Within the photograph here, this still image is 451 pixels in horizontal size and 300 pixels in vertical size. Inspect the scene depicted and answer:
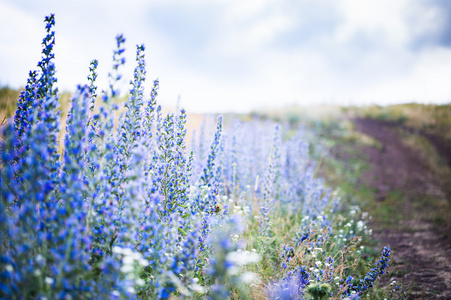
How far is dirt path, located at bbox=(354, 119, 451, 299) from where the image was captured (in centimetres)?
427

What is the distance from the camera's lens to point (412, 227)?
637 cm

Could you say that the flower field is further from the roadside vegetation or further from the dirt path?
the dirt path

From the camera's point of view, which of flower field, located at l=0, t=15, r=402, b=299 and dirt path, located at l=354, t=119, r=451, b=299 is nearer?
flower field, located at l=0, t=15, r=402, b=299

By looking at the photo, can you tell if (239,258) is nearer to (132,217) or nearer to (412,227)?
(132,217)

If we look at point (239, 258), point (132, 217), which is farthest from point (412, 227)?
point (132, 217)

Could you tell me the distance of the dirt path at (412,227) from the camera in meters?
4.27

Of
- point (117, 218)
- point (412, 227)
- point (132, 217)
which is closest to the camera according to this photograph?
point (132, 217)

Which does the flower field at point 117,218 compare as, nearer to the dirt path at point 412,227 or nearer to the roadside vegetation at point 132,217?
the roadside vegetation at point 132,217

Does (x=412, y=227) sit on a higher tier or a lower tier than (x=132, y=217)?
lower

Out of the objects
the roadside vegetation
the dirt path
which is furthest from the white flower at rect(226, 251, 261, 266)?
the dirt path

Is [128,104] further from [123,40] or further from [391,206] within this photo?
[391,206]

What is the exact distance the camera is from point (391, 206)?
302 inches

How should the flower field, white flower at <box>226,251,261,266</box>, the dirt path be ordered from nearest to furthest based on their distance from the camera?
the flower field, white flower at <box>226,251,261,266</box>, the dirt path

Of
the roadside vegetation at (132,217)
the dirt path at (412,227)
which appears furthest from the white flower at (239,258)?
the dirt path at (412,227)
